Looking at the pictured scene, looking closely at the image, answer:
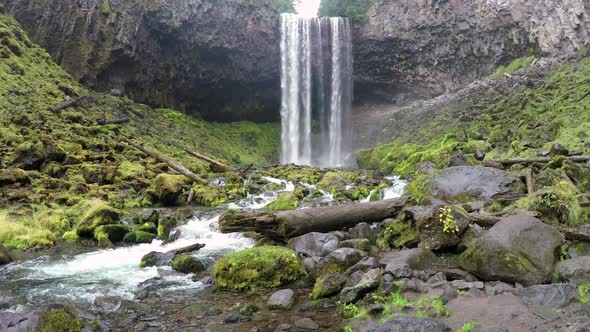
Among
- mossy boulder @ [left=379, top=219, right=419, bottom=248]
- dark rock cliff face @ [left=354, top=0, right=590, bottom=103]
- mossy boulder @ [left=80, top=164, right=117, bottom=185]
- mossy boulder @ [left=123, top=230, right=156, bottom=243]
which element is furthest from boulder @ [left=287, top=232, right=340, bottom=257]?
dark rock cliff face @ [left=354, top=0, right=590, bottom=103]

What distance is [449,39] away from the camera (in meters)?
36.6

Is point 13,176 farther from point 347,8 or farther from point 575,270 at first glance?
point 347,8

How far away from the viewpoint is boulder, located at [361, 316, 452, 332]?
4023 millimetres

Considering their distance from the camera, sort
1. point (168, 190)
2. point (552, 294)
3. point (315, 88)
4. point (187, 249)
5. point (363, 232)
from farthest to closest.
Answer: point (315, 88)
point (168, 190)
point (187, 249)
point (363, 232)
point (552, 294)

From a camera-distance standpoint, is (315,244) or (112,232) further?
(112,232)

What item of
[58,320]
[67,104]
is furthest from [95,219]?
[67,104]

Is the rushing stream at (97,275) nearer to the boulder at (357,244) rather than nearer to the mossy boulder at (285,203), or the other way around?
the boulder at (357,244)

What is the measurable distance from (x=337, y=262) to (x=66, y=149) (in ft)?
49.6

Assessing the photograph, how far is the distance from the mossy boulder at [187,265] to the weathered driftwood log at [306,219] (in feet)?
2.69

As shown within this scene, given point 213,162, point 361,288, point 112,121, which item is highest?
point 112,121

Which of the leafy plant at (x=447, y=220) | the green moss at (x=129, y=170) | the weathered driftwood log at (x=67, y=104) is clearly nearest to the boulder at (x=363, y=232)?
the leafy plant at (x=447, y=220)

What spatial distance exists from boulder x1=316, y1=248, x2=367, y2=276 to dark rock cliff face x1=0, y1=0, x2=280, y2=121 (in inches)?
1115

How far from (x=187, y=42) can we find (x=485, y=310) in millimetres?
34537

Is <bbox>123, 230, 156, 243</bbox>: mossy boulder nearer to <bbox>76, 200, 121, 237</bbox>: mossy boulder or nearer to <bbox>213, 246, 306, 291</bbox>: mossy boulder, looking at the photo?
<bbox>76, 200, 121, 237</bbox>: mossy boulder
